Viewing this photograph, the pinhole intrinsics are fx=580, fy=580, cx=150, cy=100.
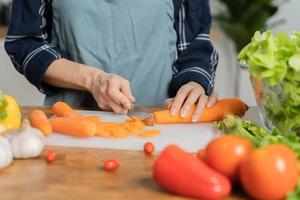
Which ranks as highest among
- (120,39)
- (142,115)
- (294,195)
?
(294,195)

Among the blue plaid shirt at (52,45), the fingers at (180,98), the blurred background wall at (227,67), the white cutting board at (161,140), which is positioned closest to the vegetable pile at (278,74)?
the white cutting board at (161,140)

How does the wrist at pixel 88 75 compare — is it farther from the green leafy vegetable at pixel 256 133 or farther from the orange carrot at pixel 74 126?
the green leafy vegetable at pixel 256 133

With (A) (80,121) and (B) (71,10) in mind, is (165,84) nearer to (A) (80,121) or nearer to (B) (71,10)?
(B) (71,10)

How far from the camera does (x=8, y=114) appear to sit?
1.18 m

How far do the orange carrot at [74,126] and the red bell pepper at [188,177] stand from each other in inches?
12.3

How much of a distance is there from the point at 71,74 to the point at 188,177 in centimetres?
62

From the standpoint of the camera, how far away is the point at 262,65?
106 cm

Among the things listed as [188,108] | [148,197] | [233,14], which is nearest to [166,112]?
[188,108]

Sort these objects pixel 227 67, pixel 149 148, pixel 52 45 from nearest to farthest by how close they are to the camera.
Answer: pixel 149 148 < pixel 52 45 < pixel 227 67

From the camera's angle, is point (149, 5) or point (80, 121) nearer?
point (80, 121)

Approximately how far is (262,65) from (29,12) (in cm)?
69

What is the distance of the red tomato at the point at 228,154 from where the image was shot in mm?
857

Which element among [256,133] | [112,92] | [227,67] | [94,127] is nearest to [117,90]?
[112,92]

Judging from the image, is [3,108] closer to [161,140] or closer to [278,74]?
[161,140]
